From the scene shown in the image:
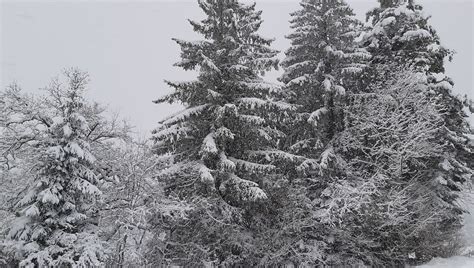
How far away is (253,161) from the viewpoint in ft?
55.7

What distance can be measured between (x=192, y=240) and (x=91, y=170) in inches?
178

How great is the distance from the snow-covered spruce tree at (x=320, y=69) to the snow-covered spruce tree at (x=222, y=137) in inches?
70.2

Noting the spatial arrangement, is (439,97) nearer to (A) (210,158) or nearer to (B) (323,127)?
(B) (323,127)

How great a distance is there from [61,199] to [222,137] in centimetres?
602

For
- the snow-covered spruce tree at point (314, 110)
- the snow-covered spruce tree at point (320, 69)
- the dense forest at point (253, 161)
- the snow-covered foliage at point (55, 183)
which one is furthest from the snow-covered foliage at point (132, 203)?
the snow-covered spruce tree at point (320, 69)

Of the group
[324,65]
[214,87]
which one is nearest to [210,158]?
[214,87]

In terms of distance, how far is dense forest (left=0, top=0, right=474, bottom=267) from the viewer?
1516 cm

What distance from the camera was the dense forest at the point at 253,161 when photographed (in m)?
15.2

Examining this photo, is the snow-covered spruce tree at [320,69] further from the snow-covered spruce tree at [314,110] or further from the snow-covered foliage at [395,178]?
the snow-covered foliage at [395,178]

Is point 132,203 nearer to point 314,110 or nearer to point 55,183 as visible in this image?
point 55,183

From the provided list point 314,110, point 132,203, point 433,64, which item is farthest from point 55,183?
point 433,64

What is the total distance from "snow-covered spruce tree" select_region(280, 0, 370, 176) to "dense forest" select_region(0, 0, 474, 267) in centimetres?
9

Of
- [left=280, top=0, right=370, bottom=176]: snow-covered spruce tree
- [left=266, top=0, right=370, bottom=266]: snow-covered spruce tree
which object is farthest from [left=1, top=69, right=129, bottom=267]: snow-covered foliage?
[left=280, top=0, right=370, bottom=176]: snow-covered spruce tree

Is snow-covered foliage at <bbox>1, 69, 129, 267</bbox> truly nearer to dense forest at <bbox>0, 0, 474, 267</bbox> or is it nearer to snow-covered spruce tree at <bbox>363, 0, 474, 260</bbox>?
dense forest at <bbox>0, 0, 474, 267</bbox>
